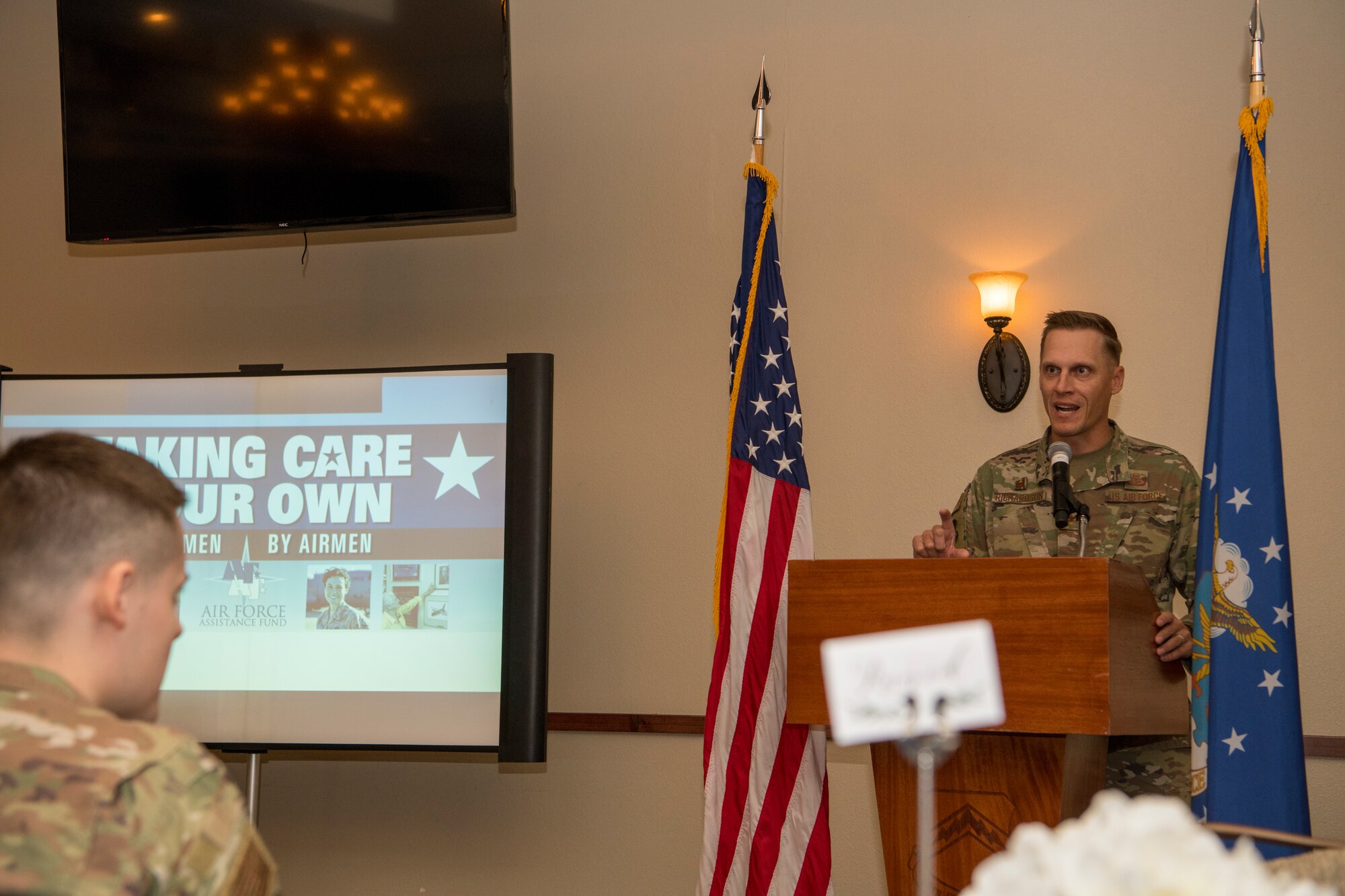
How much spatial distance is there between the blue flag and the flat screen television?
1896 millimetres

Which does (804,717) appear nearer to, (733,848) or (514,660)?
(733,848)

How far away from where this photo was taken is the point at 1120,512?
9.77 ft

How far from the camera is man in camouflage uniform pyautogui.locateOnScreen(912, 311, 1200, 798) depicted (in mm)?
2893

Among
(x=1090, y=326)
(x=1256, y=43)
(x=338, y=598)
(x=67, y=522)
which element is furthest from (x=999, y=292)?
(x=67, y=522)

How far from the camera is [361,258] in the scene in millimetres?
4523

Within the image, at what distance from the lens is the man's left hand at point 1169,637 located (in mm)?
2496

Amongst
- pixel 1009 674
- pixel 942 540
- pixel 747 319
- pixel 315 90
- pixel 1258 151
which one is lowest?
→ pixel 1009 674

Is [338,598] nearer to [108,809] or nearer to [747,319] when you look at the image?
[747,319]

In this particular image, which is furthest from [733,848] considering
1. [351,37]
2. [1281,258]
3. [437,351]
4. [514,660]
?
[351,37]

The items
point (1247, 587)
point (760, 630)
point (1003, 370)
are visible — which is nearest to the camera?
point (1247, 587)

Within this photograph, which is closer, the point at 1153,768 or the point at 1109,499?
the point at 1153,768

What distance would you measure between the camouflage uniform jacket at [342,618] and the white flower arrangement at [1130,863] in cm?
325

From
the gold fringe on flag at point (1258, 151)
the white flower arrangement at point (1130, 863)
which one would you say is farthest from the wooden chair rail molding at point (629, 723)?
the white flower arrangement at point (1130, 863)

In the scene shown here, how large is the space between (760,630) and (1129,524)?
3.39 feet
